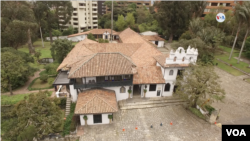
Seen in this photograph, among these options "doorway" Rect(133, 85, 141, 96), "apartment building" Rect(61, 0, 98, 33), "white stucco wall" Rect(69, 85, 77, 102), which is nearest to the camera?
"white stucco wall" Rect(69, 85, 77, 102)

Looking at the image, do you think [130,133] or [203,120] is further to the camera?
[203,120]

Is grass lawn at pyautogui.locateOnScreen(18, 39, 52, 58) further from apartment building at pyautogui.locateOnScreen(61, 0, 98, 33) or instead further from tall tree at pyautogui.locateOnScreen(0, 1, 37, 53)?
apartment building at pyautogui.locateOnScreen(61, 0, 98, 33)

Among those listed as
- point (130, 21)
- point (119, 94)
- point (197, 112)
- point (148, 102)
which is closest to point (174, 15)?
point (130, 21)

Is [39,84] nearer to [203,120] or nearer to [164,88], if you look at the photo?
[164,88]

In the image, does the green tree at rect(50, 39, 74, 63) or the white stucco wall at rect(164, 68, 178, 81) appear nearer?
the white stucco wall at rect(164, 68, 178, 81)

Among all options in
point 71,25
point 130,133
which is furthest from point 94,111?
point 71,25

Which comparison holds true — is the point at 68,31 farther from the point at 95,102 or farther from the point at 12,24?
the point at 95,102

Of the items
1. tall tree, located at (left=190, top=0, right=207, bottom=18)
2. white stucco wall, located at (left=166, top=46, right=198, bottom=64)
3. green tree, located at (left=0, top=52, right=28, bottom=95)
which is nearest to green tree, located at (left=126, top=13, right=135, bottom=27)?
→ tall tree, located at (left=190, top=0, right=207, bottom=18)

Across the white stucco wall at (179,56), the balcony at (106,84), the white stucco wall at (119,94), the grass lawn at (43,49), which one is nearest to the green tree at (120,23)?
the grass lawn at (43,49)
